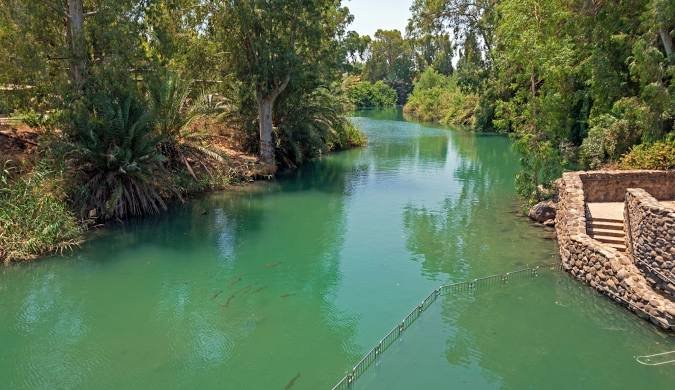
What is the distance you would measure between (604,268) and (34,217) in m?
15.0

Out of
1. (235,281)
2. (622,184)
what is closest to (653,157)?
(622,184)

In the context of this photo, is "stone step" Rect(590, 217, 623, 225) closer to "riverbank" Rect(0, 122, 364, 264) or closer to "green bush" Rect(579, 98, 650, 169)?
"green bush" Rect(579, 98, 650, 169)

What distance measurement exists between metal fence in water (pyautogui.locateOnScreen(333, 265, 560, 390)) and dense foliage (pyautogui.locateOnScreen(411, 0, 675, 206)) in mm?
6766

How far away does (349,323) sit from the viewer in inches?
451

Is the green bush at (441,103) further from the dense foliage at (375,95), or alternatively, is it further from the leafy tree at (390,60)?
the leafy tree at (390,60)

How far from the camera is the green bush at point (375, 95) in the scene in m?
99.8

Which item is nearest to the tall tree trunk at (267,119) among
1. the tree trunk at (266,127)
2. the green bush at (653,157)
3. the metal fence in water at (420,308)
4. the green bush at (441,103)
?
the tree trunk at (266,127)

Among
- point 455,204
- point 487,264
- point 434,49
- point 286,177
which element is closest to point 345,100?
point 286,177

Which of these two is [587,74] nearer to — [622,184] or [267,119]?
[622,184]

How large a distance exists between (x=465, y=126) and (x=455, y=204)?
38566mm

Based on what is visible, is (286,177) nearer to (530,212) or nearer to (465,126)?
(530,212)

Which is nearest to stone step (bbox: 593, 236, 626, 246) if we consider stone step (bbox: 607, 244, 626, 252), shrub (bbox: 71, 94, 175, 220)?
stone step (bbox: 607, 244, 626, 252)

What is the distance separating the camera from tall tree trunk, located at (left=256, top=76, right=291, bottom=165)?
2640 cm

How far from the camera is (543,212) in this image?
18.4 metres
